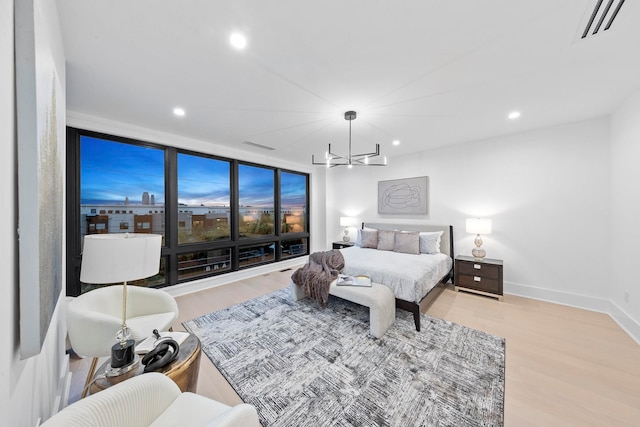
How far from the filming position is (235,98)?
2.55m

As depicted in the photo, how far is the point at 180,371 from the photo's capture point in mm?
1360

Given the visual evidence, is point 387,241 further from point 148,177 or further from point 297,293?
point 148,177

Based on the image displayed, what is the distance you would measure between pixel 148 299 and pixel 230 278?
7.39 feet

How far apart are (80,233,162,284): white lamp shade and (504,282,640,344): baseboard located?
4559 millimetres

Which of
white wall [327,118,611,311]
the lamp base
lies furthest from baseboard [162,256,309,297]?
white wall [327,118,611,311]

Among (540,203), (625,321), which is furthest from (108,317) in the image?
(540,203)

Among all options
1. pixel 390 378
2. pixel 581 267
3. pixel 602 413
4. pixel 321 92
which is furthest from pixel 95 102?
pixel 581 267

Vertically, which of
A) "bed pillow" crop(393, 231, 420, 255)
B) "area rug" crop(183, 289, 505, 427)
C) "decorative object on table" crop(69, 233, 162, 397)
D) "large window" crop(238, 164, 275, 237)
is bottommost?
"area rug" crop(183, 289, 505, 427)

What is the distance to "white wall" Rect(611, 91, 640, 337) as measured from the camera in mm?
2461

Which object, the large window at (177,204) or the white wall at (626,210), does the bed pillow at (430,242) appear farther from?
the large window at (177,204)

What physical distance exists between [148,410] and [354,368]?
1.55 m

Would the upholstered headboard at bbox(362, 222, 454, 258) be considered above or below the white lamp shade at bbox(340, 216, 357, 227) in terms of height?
below

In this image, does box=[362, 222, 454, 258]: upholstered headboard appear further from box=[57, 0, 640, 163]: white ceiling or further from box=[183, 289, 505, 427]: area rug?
box=[57, 0, 640, 163]: white ceiling

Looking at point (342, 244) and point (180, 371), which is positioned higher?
point (342, 244)
